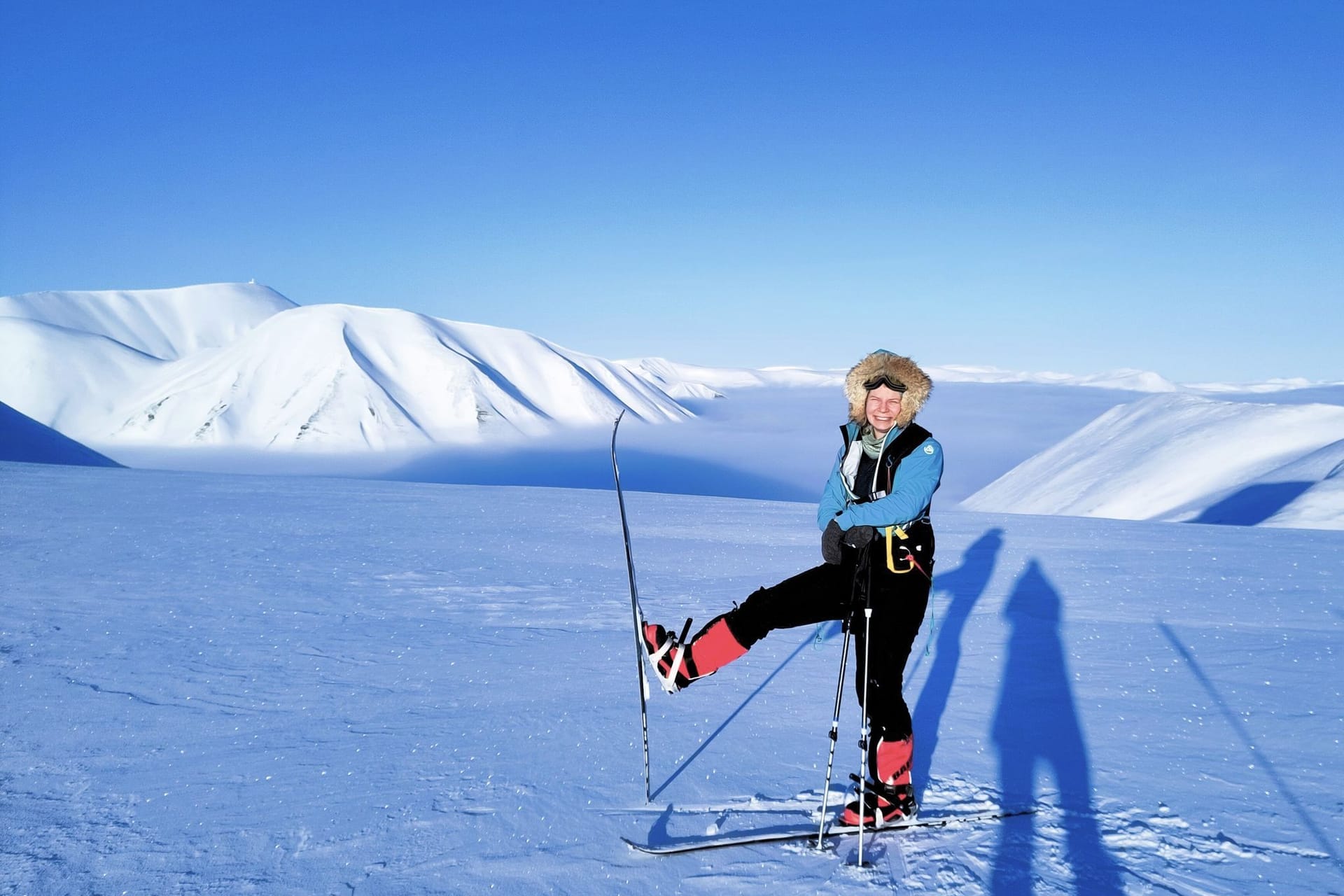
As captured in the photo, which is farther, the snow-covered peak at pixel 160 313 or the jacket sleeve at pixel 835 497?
the snow-covered peak at pixel 160 313

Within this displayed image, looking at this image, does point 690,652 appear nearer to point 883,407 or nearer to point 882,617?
point 882,617

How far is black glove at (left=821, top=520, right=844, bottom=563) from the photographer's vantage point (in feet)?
9.86

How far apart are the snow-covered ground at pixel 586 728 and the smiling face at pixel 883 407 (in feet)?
5.30

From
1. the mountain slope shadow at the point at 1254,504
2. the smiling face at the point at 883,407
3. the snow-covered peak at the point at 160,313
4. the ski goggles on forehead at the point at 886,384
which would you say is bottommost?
the smiling face at the point at 883,407

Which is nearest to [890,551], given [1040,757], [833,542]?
[833,542]

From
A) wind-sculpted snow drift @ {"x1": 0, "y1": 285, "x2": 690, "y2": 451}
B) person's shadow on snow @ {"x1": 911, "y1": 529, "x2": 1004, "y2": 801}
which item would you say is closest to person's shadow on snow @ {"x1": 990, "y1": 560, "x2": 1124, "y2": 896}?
person's shadow on snow @ {"x1": 911, "y1": 529, "x2": 1004, "y2": 801}

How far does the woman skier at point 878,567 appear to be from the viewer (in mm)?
2848

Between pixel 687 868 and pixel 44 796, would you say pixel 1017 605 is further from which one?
pixel 44 796

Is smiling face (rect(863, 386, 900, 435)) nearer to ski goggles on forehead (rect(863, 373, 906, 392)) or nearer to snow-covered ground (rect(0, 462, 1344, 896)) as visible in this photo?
ski goggles on forehead (rect(863, 373, 906, 392))

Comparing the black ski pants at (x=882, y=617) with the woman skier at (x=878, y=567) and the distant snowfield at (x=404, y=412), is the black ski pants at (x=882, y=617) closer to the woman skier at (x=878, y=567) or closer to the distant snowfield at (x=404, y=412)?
the woman skier at (x=878, y=567)

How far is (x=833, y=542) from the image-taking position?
3.01 m

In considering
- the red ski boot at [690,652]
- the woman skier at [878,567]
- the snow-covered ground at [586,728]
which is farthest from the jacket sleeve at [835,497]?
the snow-covered ground at [586,728]

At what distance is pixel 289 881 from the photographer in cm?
256

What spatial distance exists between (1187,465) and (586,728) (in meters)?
21.1
